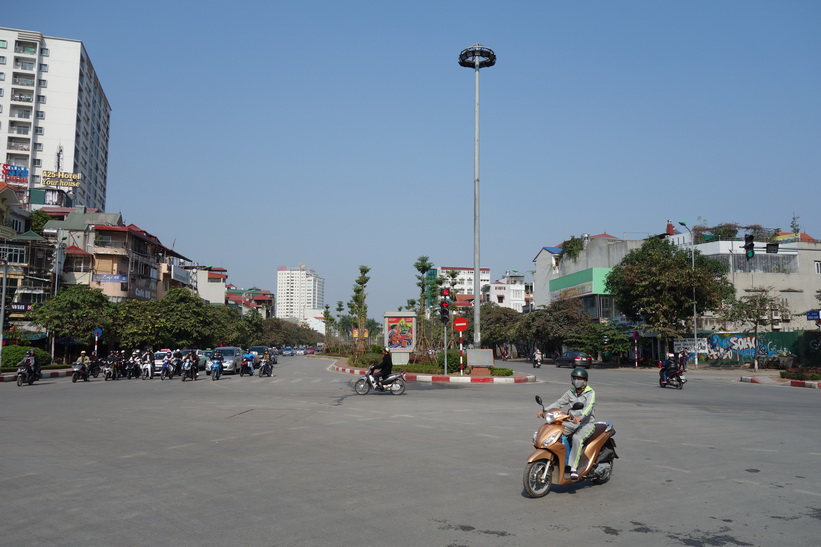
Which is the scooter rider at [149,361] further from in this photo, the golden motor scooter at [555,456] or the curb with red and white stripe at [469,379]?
the golden motor scooter at [555,456]

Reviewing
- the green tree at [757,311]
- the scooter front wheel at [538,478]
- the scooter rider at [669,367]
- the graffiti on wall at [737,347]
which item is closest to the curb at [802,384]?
the scooter rider at [669,367]

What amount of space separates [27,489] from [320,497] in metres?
3.29

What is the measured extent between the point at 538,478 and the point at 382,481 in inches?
73.2

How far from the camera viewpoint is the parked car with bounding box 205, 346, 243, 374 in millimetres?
34344

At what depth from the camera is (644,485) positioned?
23.8 feet

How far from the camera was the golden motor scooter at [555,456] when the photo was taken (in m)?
6.56

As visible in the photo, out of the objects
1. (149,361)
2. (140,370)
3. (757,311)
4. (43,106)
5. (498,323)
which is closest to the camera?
(149,361)

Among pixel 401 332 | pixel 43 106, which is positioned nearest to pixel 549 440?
pixel 401 332

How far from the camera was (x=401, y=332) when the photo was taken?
3438 centimetres

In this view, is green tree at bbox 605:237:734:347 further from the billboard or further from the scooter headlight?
the scooter headlight

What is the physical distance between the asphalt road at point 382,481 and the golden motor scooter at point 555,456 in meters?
0.20

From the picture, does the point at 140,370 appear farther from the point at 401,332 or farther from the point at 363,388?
the point at 363,388


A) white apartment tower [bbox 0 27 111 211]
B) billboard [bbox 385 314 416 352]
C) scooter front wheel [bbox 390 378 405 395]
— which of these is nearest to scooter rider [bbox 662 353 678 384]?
scooter front wheel [bbox 390 378 405 395]

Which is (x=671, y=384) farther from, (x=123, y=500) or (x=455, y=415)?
(x=123, y=500)
